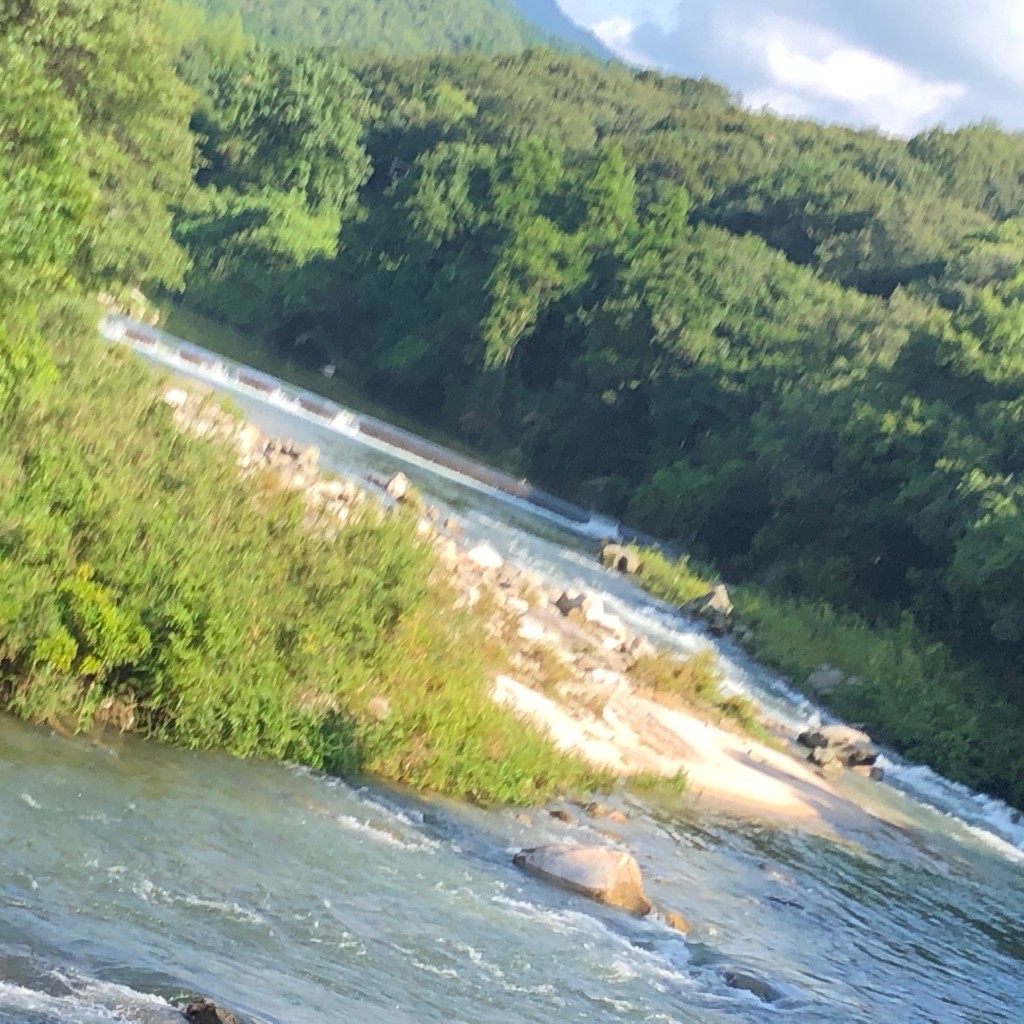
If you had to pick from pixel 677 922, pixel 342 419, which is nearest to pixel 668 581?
pixel 342 419

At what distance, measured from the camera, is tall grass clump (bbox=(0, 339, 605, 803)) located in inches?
469

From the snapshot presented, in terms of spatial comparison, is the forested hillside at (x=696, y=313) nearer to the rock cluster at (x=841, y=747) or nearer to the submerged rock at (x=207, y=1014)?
the rock cluster at (x=841, y=747)

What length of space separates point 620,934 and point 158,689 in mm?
4404

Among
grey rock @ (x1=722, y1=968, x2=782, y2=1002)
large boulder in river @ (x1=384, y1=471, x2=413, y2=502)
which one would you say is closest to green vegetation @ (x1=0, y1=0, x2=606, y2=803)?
grey rock @ (x1=722, y1=968, x2=782, y2=1002)

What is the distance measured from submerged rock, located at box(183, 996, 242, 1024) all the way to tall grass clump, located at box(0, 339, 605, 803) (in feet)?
15.6

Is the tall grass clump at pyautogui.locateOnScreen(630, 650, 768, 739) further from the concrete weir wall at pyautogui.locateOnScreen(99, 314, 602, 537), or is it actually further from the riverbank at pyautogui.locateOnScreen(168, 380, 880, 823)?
the concrete weir wall at pyautogui.locateOnScreen(99, 314, 602, 537)

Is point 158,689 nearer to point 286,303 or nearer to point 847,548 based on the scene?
point 847,548

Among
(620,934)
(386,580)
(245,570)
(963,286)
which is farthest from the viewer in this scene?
(963,286)

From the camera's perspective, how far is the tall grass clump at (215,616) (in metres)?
11.9

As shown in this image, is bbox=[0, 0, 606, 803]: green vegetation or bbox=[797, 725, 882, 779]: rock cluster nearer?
bbox=[0, 0, 606, 803]: green vegetation

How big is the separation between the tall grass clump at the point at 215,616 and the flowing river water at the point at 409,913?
1.36 ft

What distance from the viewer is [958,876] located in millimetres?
19094

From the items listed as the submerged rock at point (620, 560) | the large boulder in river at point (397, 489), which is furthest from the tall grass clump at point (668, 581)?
the large boulder in river at point (397, 489)

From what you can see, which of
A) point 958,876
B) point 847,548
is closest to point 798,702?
point 958,876
